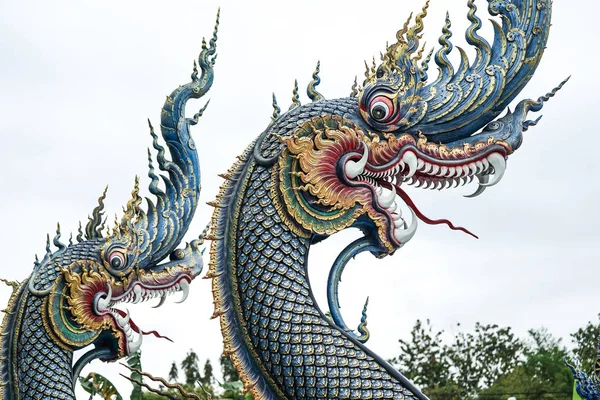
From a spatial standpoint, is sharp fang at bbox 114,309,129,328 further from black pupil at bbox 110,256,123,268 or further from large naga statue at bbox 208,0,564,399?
large naga statue at bbox 208,0,564,399

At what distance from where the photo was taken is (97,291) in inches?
420

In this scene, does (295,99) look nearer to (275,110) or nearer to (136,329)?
(275,110)

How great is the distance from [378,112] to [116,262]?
5175 mm

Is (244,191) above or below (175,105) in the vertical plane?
below

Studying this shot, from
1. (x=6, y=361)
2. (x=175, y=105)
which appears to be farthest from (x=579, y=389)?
(x=6, y=361)

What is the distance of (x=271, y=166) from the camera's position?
20.0ft

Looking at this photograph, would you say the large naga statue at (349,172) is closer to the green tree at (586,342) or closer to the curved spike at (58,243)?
the curved spike at (58,243)

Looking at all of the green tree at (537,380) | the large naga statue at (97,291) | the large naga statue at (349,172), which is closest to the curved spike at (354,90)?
the large naga statue at (349,172)

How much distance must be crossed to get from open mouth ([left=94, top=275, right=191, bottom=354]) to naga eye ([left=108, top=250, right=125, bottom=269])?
8.3 inches

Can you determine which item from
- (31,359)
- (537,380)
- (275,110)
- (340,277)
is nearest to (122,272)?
(31,359)

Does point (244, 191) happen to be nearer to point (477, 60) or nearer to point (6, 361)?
point (477, 60)

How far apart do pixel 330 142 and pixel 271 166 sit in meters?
0.35

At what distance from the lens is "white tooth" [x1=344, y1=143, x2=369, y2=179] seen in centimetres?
601

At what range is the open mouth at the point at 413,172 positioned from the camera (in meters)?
6.06
